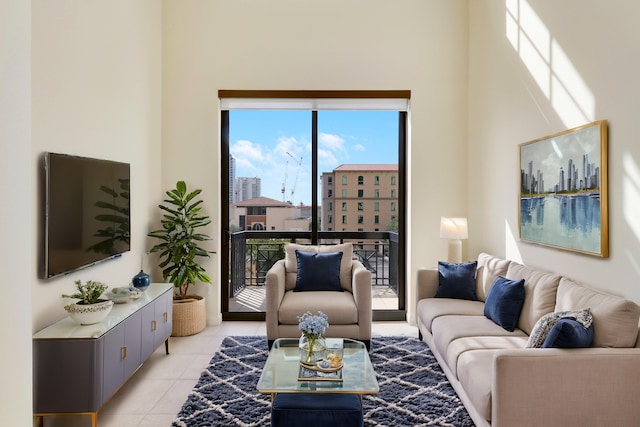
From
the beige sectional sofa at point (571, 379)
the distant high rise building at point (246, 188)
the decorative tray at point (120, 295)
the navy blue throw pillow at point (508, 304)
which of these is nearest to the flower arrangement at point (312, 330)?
the beige sectional sofa at point (571, 379)

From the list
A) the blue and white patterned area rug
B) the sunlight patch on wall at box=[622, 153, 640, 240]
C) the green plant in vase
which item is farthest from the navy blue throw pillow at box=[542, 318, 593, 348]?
the green plant in vase

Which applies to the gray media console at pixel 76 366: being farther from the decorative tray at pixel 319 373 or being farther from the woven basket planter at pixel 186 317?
the woven basket planter at pixel 186 317

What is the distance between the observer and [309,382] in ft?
8.14

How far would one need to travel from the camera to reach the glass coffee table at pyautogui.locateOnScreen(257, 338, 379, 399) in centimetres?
238

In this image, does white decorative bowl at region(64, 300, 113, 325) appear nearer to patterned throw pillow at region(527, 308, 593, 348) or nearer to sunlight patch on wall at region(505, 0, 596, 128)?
patterned throw pillow at region(527, 308, 593, 348)

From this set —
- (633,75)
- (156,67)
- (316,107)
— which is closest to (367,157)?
(316,107)

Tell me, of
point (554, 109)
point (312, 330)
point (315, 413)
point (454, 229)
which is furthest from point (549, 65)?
point (315, 413)

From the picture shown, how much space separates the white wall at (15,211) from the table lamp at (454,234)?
3.83 m

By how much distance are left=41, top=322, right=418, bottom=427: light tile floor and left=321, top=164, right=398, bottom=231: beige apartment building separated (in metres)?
1.27

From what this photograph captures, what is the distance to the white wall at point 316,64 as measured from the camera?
486 centimetres

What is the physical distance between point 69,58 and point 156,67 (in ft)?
5.77

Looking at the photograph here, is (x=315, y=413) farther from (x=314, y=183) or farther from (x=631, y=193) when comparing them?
(x=314, y=183)

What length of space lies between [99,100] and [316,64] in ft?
7.82

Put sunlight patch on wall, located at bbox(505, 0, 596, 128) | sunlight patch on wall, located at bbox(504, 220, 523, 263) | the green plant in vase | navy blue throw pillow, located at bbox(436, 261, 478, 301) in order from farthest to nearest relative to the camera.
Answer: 1. navy blue throw pillow, located at bbox(436, 261, 478, 301)
2. sunlight patch on wall, located at bbox(504, 220, 523, 263)
3. sunlight patch on wall, located at bbox(505, 0, 596, 128)
4. the green plant in vase
